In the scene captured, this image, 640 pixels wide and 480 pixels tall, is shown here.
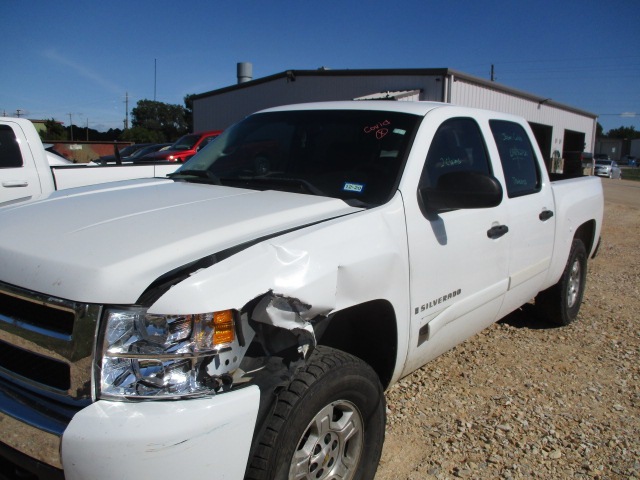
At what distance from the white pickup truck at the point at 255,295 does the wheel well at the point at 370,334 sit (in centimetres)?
1

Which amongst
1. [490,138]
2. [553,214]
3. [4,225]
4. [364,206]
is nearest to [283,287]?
[364,206]

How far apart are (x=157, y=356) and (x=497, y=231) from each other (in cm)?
232

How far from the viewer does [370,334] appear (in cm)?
275

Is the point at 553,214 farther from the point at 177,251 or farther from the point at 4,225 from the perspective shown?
the point at 4,225

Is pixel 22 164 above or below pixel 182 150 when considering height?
below

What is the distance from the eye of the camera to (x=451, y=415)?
345cm

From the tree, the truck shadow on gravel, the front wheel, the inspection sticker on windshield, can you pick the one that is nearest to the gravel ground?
the truck shadow on gravel

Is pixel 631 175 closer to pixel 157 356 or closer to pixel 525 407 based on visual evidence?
pixel 525 407

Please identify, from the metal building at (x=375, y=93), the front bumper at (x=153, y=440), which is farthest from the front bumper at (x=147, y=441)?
the metal building at (x=375, y=93)

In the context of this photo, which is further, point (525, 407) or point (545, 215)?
point (545, 215)

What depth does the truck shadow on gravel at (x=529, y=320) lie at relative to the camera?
16.8ft

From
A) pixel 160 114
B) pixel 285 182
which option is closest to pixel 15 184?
pixel 285 182

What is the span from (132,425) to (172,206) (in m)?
1.21

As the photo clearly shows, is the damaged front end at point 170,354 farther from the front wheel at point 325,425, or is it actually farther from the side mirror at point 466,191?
the side mirror at point 466,191
